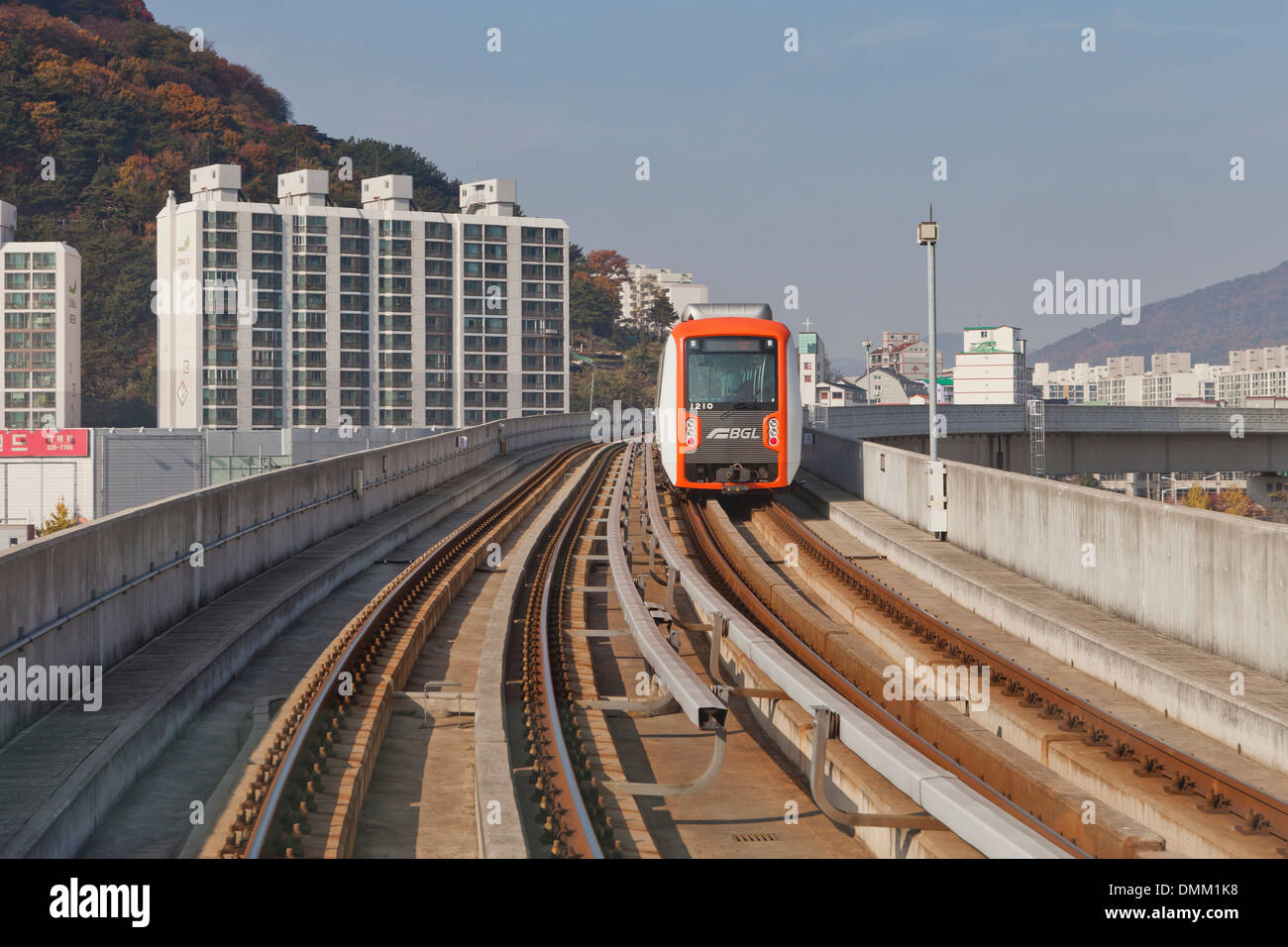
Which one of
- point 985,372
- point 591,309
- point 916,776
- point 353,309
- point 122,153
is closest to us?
point 916,776

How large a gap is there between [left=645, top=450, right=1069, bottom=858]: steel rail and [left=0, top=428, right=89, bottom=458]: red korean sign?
9010 cm

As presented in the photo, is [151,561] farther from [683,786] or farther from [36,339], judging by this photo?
[36,339]

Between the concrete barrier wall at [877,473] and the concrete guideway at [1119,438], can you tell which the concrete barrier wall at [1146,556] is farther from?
the concrete guideway at [1119,438]

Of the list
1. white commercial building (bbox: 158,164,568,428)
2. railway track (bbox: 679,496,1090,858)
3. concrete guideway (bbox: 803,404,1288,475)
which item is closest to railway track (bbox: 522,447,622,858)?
railway track (bbox: 679,496,1090,858)

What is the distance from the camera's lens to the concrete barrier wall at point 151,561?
9162mm

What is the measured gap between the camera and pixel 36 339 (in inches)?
4936

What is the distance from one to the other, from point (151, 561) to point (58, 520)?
79.9m

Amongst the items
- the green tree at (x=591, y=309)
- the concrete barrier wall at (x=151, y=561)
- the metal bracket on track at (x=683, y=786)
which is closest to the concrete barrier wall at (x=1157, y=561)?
the metal bracket on track at (x=683, y=786)

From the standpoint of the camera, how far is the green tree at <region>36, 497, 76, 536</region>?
83625 millimetres

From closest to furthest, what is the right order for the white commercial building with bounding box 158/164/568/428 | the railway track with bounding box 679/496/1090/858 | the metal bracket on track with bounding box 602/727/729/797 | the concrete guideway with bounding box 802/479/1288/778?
1. the railway track with bounding box 679/496/1090/858
2. the metal bracket on track with bounding box 602/727/729/797
3. the concrete guideway with bounding box 802/479/1288/778
4. the white commercial building with bounding box 158/164/568/428

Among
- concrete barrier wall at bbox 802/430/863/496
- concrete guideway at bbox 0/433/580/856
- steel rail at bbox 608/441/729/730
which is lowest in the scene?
concrete guideway at bbox 0/433/580/856

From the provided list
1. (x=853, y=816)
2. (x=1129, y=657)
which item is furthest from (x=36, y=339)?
(x=853, y=816)

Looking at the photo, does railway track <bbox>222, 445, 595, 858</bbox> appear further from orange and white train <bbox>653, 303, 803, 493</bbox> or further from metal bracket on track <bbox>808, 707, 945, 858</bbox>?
orange and white train <bbox>653, 303, 803, 493</bbox>
